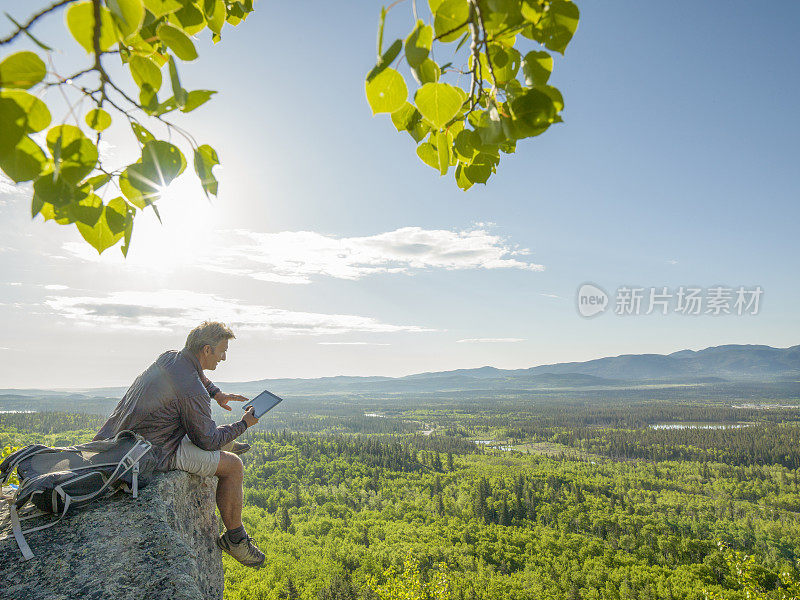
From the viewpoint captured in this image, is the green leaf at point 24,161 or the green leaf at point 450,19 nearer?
the green leaf at point 24,161

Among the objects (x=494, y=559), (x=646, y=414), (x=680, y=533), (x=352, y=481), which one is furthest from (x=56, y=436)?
(x=646, y=414)

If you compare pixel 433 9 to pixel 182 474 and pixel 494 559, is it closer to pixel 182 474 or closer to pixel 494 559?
pixel 182 474

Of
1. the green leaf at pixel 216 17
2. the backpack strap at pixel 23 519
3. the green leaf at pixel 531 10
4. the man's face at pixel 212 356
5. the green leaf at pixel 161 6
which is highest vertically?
the green leaf at pixel 216 17

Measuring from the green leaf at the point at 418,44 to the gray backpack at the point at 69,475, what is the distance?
270 centimetres

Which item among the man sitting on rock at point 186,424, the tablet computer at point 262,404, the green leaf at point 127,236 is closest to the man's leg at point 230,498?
the man sitting on rock at point 186,424

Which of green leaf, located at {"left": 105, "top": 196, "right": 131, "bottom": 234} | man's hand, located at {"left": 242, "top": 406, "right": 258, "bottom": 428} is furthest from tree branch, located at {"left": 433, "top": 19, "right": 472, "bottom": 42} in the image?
man's hand, located at {"left": 242, "top": 406, "right": 258, "bottom": 428}

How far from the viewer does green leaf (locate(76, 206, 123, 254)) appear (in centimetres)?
94

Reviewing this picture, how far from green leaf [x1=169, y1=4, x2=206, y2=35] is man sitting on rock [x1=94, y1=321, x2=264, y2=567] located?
278 centimetres

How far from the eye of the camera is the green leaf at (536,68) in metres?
0.81

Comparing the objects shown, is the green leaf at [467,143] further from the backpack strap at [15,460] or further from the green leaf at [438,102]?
the backpack strap at [15,460]

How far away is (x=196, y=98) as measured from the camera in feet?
2.47

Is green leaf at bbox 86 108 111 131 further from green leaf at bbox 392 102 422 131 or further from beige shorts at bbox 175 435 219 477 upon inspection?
beige shorts at bbox 175 435 219 477

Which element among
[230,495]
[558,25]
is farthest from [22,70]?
[230,495]

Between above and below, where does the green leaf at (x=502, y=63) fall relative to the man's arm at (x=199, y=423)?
above
